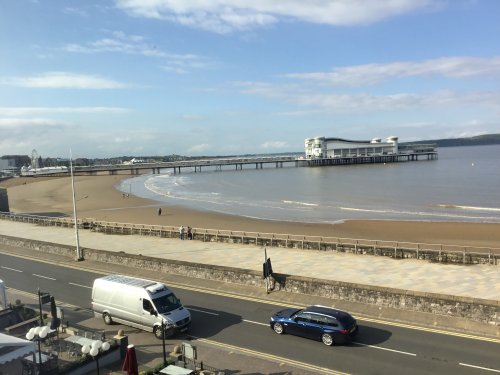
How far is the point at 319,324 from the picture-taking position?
13602 mm

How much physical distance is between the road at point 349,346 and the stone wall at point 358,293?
1097 millimetres

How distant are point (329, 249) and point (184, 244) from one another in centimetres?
1024

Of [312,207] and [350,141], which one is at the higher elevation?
[350,141]

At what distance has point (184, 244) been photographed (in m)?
30.5

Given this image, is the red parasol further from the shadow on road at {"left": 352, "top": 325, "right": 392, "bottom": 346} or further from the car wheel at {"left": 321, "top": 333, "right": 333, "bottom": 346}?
the shadow on road at {"left": 352, "top": 325, "right": 392, "bottom": 346}

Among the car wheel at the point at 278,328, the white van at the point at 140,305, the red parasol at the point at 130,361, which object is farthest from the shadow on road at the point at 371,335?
the red parasol at the point at 130,361

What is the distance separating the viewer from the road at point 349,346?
38.6 ft

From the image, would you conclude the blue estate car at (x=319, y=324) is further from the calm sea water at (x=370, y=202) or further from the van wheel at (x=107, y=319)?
the calm sea water at (x=370, y=202)

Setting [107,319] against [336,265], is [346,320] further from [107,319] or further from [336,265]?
[336,265]

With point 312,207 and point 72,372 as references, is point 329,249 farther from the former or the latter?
point 312,207

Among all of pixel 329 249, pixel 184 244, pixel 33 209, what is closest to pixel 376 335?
pixel 329 249

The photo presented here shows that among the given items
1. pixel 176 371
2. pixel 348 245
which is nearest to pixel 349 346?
pixel 176 371

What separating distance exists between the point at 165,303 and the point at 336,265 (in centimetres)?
1077

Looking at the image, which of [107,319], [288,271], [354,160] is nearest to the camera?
[107,319]
